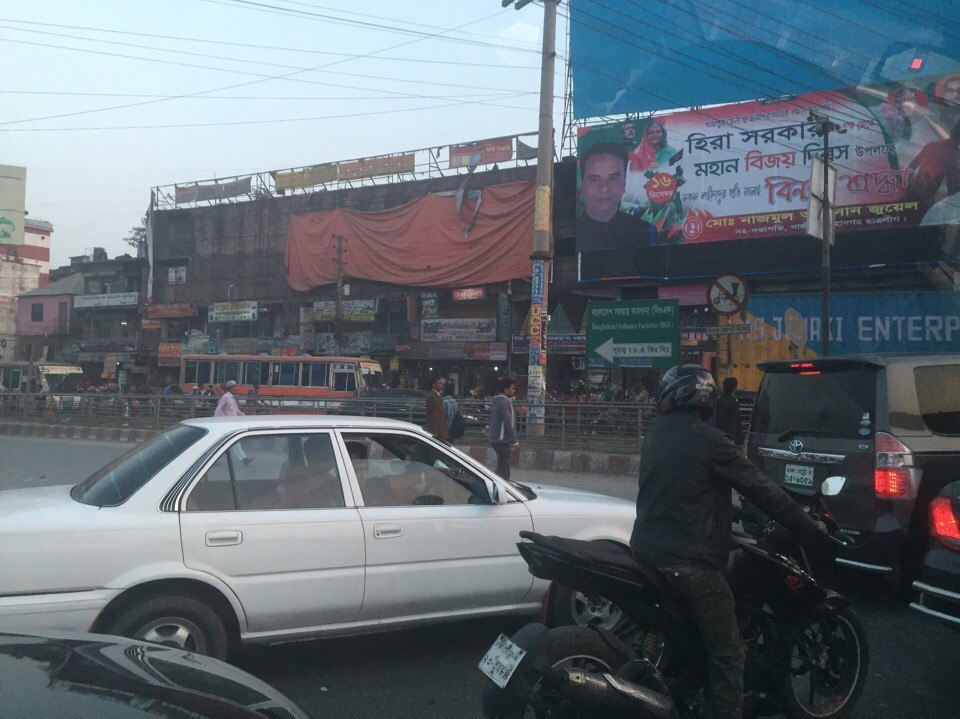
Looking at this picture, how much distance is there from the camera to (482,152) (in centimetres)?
3606

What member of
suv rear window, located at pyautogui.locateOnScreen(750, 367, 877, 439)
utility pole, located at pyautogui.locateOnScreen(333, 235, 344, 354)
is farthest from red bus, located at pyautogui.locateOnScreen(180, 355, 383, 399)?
suv rear window, located at pyautogui.locateOnScreen(750, 367, 877, 439)

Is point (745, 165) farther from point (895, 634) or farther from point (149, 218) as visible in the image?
point (149, 218)

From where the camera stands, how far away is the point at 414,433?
14.7 feet

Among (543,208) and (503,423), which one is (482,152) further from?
(503,423)

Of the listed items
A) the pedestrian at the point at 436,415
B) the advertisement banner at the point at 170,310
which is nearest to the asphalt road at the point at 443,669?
the pedestrian at the point at 436,415

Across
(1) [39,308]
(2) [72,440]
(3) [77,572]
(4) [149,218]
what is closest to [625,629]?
(3) [77,572]

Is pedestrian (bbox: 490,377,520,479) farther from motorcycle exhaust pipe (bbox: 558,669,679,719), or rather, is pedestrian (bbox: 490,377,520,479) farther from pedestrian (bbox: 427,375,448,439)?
motorcycle exhaust pipe (bbox: 558,669,679,719)

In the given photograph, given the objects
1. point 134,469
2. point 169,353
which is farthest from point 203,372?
point 134,469

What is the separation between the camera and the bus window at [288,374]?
98.6 feet

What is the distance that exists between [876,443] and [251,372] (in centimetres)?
2833

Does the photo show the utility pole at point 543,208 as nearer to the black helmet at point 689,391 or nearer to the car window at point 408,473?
the car window at point 408,473

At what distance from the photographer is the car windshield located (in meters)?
3.80

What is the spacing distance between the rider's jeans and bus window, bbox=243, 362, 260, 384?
96.2 ft

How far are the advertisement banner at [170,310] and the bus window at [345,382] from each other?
20.9m
